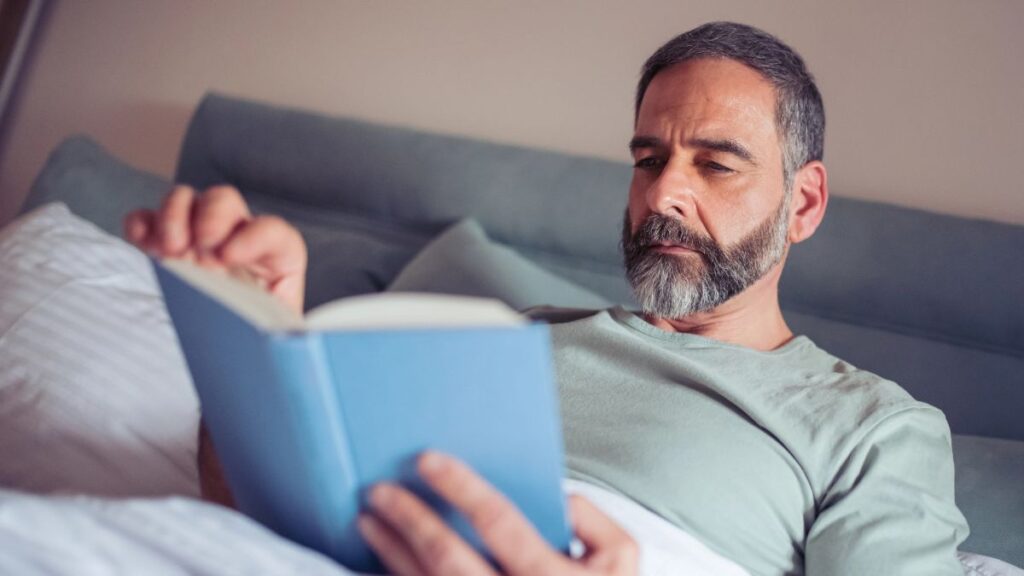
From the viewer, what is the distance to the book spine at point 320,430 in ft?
1.85

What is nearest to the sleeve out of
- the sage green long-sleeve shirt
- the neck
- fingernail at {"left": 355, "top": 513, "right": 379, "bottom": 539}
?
the sage green long-sleeve shirt

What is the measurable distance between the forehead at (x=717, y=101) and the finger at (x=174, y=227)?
2.22 ft

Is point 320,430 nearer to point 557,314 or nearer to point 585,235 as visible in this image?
point 557,314

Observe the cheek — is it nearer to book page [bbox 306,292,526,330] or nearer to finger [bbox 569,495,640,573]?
finger [bbox 569,495,640,573]

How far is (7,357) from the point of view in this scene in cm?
125

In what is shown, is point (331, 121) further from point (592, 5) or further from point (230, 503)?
point (230, 503)

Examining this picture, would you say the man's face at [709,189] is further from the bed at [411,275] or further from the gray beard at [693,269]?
the bed at [411,275]

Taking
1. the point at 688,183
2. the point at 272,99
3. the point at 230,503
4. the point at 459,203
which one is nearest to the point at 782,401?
the point at 688,183

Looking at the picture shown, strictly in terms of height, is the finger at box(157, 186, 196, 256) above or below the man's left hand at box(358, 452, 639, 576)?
above

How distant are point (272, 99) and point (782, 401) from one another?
63.1 inches

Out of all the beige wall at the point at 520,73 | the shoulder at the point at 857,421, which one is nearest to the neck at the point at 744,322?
the shoulder at the point at 857,421

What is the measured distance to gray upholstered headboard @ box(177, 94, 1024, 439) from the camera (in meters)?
1.41

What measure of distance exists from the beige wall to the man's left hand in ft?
3.97

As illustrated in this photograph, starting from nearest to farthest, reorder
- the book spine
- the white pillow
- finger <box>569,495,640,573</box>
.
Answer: the book spine → finger <box>569,495,640,573</box> → the white pillow
